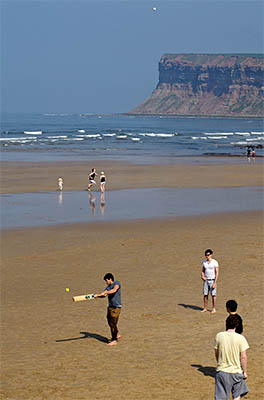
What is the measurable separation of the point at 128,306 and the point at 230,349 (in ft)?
20.2

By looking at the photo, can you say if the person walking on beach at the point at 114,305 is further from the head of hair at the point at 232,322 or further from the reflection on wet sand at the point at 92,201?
the reflection on wet sand at the point at 92,201

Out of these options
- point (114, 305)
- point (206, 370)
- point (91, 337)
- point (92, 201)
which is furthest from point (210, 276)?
point (92, 201)

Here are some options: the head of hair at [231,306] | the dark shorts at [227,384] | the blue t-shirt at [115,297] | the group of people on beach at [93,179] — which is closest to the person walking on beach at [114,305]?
the blue t-shirt at [115,297]

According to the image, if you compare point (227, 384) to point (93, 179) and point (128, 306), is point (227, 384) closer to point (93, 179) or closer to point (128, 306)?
point (128, 306)

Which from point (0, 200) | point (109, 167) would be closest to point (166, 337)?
point (0, 200)

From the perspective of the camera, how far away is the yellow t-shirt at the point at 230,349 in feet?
25.1

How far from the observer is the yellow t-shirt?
7.66 m

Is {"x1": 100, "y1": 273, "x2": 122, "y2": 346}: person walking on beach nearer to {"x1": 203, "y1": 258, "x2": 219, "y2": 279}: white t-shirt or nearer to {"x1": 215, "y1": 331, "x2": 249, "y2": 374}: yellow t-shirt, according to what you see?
{"x1": 203, "y1": 258, "x2": 219, "y2": 279}: white t-shirt

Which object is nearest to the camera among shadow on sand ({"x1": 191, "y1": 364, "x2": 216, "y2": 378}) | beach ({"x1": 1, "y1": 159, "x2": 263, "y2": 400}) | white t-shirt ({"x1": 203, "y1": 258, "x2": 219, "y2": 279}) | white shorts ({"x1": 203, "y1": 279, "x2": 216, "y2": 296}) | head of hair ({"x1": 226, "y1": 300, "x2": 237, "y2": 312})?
head of hair ({"x1": 226, "y1": 300, "x2": 237, "y2": 312})

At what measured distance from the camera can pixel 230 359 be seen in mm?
7723

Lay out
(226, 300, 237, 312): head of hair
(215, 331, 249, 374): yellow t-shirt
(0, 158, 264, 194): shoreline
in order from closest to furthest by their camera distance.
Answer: (215, 331, 249, 374): yellow t-shirt, (226, 300, 237, 312): head of hair, (0, 158, 264, 194): shoreline

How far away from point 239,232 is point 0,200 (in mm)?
13061

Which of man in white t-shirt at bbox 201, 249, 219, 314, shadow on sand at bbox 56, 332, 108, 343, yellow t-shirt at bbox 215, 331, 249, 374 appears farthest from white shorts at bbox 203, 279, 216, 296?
yellow t-shirt at bbox 215, 331, 249, 374

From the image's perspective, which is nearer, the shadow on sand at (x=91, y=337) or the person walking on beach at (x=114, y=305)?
the person walking on beach at (x=114, y=305)
